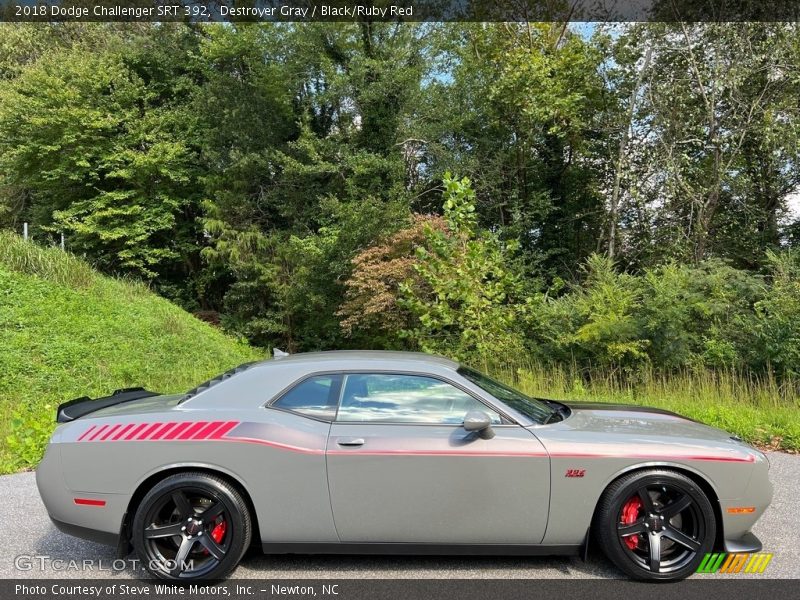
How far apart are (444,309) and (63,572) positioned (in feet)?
26.3

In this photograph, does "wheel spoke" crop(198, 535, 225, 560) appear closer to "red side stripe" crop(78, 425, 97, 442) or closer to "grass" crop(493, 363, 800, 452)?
"red side stripe" crop(78, 425, 97, 442)

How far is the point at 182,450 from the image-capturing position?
3.65 metres

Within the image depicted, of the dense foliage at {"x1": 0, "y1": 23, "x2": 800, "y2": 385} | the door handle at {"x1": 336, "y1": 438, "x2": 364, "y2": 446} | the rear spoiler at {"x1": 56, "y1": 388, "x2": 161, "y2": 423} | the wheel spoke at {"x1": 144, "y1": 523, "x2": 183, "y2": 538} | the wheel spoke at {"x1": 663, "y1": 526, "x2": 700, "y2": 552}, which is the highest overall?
the dense foliage at {"x1": 0, "y1": 23, "x2": 800, "y2": 385}

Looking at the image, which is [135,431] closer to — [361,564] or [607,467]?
[361,564]

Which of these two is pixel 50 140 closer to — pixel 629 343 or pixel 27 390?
pixel 27 390

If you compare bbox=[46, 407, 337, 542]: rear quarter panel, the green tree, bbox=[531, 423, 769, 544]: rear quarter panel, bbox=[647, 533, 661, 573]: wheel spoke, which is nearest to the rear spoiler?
bbox=[46, 407, 337, 542]: rear quarter panel

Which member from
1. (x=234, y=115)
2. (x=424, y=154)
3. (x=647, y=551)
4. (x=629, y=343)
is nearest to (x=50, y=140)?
(x=234, y=115)

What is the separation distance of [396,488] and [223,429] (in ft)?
3.72

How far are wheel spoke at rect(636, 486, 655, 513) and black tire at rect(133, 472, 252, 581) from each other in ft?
7.87

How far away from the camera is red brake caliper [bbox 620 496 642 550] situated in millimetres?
3637

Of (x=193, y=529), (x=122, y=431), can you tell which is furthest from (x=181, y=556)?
(x=122, y=431)

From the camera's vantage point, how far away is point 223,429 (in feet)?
12.1

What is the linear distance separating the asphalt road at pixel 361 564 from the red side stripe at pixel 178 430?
0.90 meters

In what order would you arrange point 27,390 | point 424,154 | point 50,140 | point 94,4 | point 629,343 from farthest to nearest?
point 94,4 → point 50,140 → point 424,154 → point 629,343 → point 27,390
